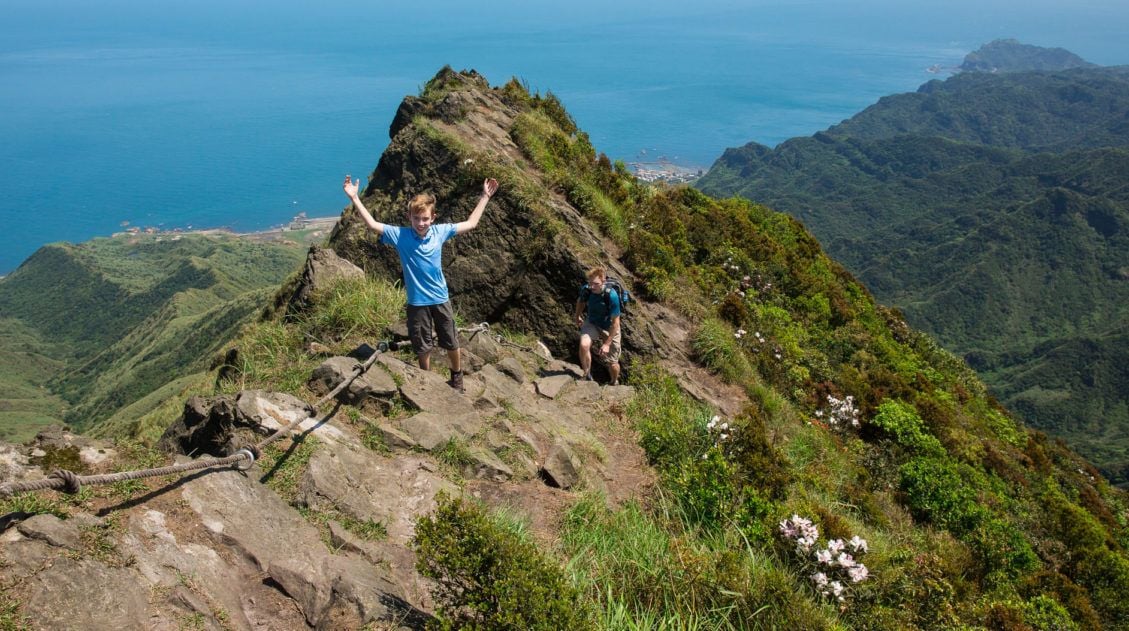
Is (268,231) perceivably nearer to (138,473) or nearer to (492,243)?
(492,243)

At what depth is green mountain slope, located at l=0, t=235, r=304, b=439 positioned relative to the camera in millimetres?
108812

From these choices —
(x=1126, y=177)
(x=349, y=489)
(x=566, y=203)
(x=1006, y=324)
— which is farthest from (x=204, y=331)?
(x=1126, y=177)

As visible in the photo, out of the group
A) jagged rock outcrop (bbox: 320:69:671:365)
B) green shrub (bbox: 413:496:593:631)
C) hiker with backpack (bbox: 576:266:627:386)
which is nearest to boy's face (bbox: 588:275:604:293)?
hiker with backpack (bbox: 576:266:627:386)

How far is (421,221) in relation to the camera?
7.70 m

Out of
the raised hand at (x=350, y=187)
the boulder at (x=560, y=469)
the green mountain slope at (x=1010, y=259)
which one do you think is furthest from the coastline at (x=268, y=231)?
the boulder at (x=560, y=469)

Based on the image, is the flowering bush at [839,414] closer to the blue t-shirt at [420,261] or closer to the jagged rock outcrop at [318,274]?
the blue t-shirt at [420,261]

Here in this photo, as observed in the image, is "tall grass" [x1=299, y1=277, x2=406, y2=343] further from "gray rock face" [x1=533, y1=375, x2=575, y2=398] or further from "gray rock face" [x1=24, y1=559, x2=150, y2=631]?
"gray rock face" [x1=24, y1=559, x2=150, y2=631]

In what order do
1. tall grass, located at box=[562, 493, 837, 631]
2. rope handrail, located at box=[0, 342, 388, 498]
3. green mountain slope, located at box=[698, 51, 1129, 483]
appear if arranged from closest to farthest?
rope handrail, located at box=[0, 342, 388, 498] < tall grass, located at box=[562, 493, 837, 631] < green mountain slope, located at box=[698, 51, 1129, 483]

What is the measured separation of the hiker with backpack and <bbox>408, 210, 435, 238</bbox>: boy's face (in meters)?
2.79

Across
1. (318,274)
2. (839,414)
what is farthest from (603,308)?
(839,414)

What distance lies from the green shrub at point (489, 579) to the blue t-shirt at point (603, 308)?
5984 millimetres

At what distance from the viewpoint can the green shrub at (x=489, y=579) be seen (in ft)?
11.5

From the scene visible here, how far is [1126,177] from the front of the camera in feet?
573

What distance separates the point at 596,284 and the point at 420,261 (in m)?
2.88
